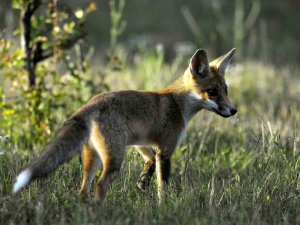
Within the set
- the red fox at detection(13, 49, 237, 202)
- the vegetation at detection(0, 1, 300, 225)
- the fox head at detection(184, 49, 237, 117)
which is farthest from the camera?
the fox head at detection(184, 49, 237, 117)

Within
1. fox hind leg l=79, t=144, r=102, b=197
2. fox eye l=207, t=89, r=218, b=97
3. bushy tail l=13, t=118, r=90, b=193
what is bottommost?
fox hind leg l=79, t=144, r=102, b=197

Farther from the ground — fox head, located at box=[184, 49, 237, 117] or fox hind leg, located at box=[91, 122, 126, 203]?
fox head, located at box=[184, 49, 237, 117]

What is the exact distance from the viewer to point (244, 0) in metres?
22.6

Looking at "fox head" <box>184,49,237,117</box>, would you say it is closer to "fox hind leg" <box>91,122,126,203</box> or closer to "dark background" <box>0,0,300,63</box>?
"fox hind leg" <box>91,122,126,203</box>

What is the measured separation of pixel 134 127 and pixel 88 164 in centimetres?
56

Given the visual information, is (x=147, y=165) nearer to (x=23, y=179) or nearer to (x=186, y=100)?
(x=186, y=100)

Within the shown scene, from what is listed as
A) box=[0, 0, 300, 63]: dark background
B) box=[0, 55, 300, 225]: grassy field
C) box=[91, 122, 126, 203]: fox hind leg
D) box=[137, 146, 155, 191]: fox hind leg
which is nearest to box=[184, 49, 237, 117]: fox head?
box=[0, 55, 300, 225]: grassy field

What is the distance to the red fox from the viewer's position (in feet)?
17.8

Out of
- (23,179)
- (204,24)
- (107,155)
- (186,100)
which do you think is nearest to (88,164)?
(107,155)

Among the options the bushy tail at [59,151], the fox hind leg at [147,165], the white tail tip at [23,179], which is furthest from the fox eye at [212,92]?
the white tail tip at [23,179]

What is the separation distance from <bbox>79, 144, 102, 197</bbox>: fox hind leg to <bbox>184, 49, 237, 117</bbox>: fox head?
142cm

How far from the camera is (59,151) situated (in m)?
5.32

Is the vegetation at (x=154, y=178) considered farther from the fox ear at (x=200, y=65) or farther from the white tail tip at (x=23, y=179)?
the fox ear at (x=200, y=65)

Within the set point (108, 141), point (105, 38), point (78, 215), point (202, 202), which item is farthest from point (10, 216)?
point (105, 38)
